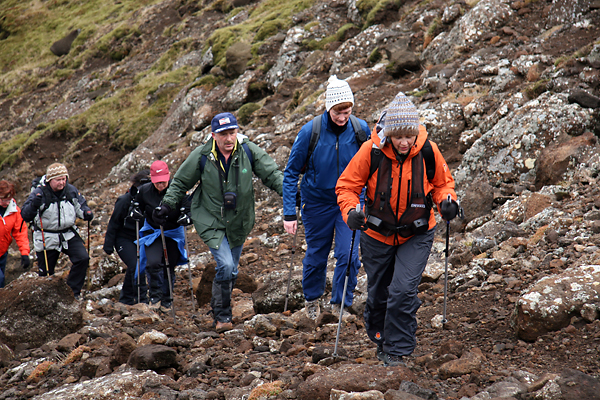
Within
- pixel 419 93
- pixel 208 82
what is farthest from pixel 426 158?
pixel 208 82

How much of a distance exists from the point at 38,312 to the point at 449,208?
20.7ft

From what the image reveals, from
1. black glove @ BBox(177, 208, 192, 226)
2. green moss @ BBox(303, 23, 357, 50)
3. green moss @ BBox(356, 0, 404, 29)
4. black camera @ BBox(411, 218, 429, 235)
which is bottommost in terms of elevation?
black glove @ BBox(177, 208, 192, 226)

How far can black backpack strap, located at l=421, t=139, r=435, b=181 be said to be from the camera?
5.28m

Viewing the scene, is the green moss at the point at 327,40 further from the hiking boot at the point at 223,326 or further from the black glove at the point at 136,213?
the hiking boot at the point at 223,326

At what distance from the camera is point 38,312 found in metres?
7.87

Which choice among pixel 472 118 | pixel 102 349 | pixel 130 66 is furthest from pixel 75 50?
pixel 102 349

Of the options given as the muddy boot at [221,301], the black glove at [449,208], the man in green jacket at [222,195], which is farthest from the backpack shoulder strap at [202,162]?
the black glove at [449,208]

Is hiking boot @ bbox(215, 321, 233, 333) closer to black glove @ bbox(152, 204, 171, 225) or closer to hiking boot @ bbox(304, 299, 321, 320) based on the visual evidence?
hiking boot @ bbox(304, 299, 321, 320)

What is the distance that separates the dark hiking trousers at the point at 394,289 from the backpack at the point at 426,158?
2.21 ft

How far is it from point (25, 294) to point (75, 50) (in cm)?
4495

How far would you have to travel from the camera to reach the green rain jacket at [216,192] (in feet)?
25.0

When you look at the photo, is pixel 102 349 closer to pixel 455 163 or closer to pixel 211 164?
pixel 211 164

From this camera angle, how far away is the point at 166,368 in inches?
237

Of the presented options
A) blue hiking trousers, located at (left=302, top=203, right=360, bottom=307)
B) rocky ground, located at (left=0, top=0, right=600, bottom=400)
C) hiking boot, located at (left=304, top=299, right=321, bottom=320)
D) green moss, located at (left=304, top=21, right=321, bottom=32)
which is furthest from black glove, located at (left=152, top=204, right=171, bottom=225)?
green moss, located at (left=304, top=21, right=321, bottom=32)
